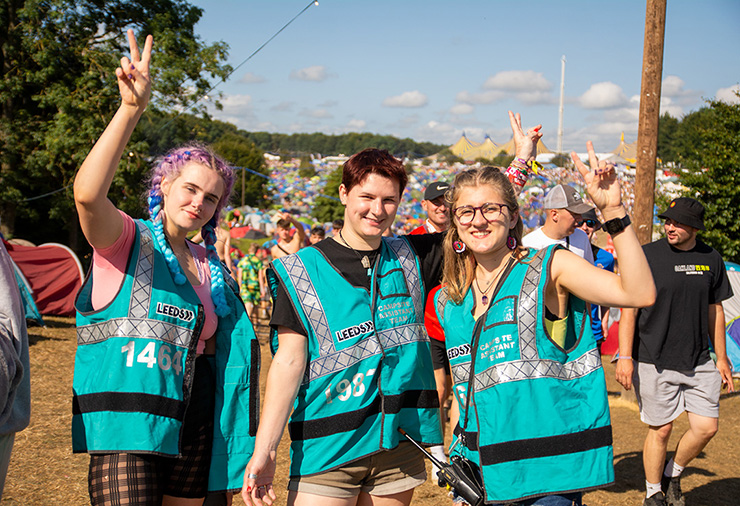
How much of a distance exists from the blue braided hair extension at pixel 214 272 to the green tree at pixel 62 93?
1435 centimetres

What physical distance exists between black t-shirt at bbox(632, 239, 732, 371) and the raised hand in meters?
2.35

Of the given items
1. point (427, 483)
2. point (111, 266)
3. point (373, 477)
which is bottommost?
point (427, 483)

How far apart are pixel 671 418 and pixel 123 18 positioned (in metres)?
19.3

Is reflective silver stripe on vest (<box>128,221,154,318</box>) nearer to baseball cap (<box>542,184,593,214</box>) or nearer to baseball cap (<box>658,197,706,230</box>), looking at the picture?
baseball cap (<box>542,184,593,214</box>)

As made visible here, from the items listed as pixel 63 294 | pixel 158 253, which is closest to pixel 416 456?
pixel 158 253

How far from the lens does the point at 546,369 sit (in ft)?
7.11

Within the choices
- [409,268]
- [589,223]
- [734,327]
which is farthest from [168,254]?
[734,327]

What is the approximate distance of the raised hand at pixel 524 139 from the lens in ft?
9.75

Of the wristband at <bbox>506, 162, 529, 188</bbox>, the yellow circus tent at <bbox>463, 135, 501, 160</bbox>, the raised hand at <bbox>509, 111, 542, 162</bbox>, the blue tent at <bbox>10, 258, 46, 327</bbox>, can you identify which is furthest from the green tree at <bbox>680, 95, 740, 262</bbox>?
the yellow circus tent at <bbox>463, 135, 501, 160</bbox>

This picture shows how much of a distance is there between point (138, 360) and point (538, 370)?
4.64ft

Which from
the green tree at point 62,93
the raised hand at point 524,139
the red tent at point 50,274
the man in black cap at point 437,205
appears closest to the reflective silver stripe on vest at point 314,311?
the raised hand at point 524,139

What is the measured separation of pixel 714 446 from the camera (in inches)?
246

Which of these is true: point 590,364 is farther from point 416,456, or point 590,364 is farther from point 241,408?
point 241,408

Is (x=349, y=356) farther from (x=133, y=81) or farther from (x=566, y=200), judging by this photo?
(x=566, y=200)
